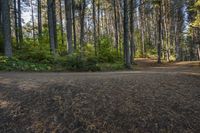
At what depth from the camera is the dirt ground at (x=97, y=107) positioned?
5.64 m

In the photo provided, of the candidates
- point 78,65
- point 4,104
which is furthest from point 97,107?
point 78,65

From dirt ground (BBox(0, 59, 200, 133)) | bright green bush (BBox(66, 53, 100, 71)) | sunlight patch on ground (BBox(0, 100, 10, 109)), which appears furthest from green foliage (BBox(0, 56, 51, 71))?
sunlight patch on ground (BBox(0, 100, 10, 109))

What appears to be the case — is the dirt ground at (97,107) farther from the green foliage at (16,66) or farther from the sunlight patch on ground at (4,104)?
the green foliage at (16,66)

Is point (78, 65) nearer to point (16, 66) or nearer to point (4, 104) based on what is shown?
point (16, 66)

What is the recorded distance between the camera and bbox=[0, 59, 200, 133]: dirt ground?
18.5ft

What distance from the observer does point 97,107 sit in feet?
20.8

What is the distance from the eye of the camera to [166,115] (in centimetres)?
614

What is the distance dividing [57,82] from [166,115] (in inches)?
131

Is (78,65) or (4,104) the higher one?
(78,65)

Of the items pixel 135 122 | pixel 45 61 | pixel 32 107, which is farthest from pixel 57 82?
pixel 45 61

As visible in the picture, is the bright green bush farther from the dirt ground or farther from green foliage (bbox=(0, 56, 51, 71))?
the dirt ground

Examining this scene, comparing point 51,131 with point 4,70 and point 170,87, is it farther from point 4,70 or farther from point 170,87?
point 4,70

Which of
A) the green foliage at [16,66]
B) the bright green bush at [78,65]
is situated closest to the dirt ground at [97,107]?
the green foliage at [16,66]

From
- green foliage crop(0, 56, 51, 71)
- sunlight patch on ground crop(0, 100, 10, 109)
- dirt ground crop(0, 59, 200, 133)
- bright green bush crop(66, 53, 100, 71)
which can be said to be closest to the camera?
dirt ground crop(0, 59, 200, 133)
